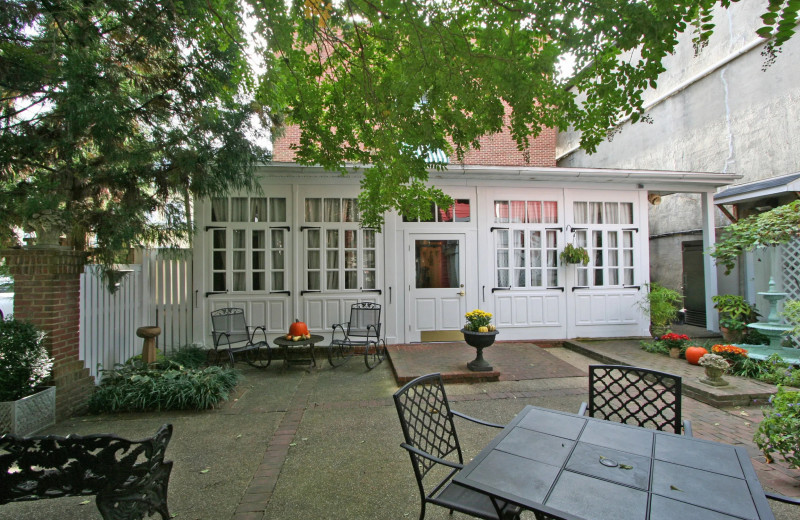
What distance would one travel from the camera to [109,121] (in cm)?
367

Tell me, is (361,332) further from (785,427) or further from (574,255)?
(785,427)

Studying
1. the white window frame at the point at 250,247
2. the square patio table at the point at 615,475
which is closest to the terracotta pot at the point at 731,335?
the square patio table at the point at 615,475

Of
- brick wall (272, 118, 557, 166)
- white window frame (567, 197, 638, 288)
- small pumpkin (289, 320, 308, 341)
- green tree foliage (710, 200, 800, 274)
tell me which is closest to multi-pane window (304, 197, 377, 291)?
small pumpkin (289, 320, 308, 341)

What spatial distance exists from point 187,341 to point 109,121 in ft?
13.3

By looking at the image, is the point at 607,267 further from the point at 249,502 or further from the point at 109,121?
the point at 109,121

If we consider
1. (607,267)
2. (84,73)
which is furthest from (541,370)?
(84,73)

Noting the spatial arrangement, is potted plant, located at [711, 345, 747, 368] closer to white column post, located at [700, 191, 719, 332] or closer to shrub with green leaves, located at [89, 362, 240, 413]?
white column post, located at [700, 191, 719, 332]

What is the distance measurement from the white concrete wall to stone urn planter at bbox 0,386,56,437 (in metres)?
12.3

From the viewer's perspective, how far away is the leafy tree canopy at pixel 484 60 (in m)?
2.36

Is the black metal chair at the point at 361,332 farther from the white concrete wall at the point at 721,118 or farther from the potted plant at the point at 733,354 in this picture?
the white concrete wall at the point at 721,118

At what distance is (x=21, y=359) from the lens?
3.67 meters

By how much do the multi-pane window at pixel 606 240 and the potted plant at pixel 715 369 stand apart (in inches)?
118

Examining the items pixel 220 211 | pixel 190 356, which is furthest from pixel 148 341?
pixel 220 211

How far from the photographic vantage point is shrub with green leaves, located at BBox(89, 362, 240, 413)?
425cm
